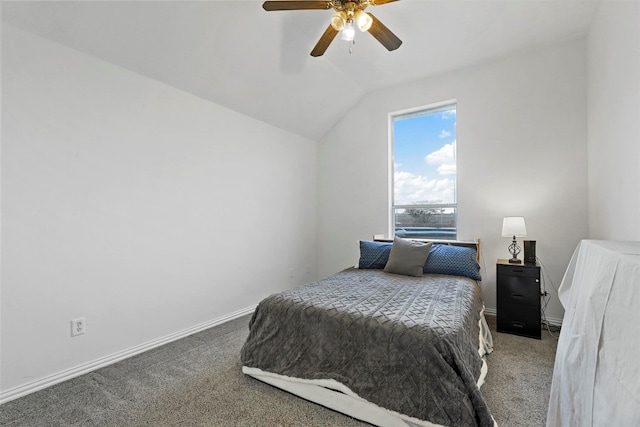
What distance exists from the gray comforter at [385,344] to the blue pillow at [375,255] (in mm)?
805

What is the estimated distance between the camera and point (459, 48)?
309cm

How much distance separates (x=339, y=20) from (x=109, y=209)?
7.40 ft

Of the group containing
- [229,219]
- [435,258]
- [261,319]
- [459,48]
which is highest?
[459,48]

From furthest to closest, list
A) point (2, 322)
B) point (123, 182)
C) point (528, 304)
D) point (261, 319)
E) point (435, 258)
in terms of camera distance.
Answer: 1. point (435, 258)
2. point (528, 304)
3. point (123, 182)
4. point (261, 319)
5. point (2, 322)

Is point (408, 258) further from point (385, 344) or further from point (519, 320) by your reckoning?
point (385, 344)

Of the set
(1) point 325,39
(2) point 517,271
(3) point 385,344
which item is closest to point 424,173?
(2) point 517,271

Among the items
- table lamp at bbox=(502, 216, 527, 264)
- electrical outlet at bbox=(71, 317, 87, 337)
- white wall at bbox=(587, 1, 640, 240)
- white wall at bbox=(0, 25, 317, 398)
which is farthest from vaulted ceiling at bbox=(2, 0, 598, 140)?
electrical outlet at bbox=(71, 317, 87, 337)

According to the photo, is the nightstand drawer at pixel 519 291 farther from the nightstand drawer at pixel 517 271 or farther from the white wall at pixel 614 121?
the white wall at pixel 614 121

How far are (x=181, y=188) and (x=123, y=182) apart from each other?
51 centimetres

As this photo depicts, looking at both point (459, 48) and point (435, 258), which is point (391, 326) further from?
point (459, 48)

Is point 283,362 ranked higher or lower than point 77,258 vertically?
lower

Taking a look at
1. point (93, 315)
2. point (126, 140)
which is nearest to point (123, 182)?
point (126, 140)

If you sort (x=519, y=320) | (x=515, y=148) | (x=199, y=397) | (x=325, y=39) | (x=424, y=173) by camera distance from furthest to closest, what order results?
(x=424, y=173), (x=515, y=148), (x=519, y=320), (x=325, y=39), (x=199, y=397)

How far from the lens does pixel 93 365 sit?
219 centimetres
